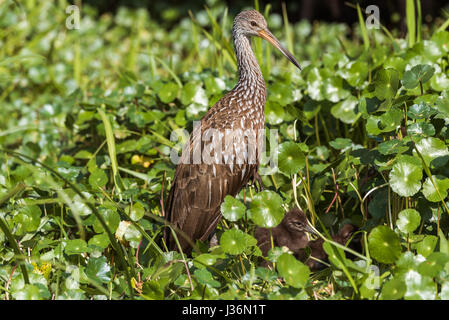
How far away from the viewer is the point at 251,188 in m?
3.93

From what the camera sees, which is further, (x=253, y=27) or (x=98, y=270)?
(x=253, y=27)

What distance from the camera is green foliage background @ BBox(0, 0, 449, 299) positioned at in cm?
277

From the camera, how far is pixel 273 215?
2961mm

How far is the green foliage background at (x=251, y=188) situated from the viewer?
277cm

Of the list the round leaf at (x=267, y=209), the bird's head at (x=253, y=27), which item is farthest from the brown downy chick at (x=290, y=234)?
the bird's head at (x=253, y=27)

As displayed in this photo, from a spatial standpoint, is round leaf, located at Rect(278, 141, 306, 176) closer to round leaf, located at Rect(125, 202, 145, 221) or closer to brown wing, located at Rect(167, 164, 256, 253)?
brown wing, located at Rect(167, 164, 256, 253)

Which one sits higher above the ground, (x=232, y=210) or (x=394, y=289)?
(x=232, y=210)

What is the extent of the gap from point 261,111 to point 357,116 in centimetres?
79

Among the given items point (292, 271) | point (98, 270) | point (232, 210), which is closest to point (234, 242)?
point (232, 210)

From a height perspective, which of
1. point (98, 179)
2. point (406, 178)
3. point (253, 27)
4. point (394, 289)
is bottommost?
point (394, 289)

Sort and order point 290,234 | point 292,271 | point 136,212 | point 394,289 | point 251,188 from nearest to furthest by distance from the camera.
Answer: point 394,289, point 292,271, point 136,212, point 290,234, point 251,188

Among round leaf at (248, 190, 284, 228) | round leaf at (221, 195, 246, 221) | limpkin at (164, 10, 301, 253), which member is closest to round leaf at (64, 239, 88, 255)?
limpkin at (164, 10, 301, 253)

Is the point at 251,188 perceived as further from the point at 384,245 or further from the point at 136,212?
the point at 384,245

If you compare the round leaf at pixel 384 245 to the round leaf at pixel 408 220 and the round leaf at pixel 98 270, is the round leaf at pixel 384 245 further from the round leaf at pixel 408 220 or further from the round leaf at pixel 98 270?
the round leaf at pixel 98 270
